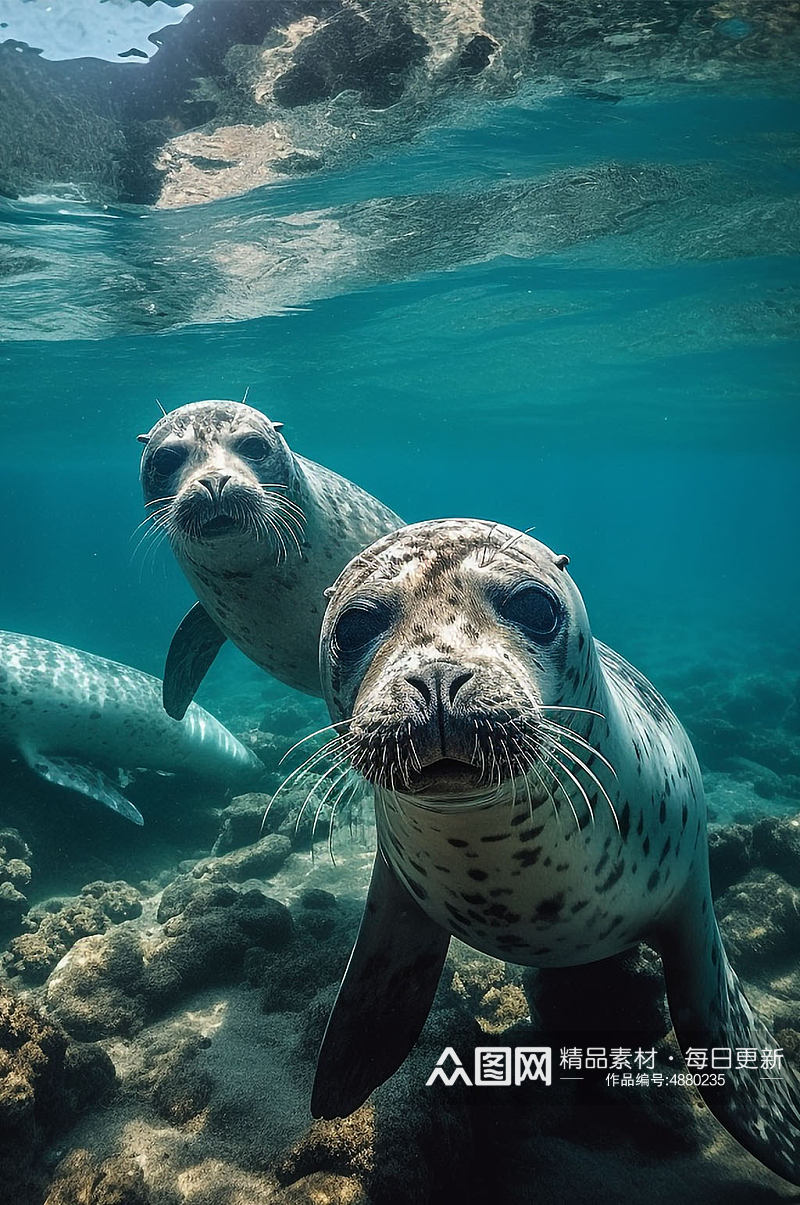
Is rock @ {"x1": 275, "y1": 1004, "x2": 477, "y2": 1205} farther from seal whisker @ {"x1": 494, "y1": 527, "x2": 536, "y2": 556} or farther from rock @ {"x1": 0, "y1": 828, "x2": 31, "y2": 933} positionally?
rock @ {"x1": 0, "y1": 828, "x2": 31, "y2": 933}

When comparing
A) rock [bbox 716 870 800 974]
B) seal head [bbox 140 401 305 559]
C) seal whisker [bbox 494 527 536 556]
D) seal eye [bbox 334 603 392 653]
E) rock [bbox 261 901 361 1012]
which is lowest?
rock [bbox 716 870 800 974]

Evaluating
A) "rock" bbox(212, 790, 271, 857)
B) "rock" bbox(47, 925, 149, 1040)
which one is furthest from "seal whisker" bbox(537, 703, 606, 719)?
"rock" bbox(212, 790, 271, 857)

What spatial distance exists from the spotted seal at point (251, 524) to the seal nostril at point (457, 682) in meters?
2.37

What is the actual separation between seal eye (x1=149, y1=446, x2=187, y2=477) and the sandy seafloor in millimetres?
2602

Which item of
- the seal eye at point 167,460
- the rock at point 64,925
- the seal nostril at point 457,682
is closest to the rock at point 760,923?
the rock at point 64,925

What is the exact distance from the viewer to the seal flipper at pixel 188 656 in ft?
19.2

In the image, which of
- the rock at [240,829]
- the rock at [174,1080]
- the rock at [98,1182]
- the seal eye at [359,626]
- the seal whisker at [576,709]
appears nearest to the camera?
the seal whisker at [576,709]

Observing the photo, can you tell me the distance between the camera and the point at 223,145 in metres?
7.91

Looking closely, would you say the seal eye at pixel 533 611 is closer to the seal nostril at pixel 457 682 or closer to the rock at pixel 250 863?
the seal nostril at pixel 457 682

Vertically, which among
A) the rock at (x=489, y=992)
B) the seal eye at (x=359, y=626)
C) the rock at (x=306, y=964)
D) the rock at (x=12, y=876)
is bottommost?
the rock at (x=489, y=992)

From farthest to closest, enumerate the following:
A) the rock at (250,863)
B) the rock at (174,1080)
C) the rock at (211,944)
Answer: the rock at (250,863) < the rock at (211,944) < the rock at (174,1080)

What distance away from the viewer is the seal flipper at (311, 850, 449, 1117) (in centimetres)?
278

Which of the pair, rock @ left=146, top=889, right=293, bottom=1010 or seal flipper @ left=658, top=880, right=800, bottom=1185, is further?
rock @ left=146, top=889, right=293, bottom=1010

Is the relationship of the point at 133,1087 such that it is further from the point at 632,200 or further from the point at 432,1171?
the point at 632,200
